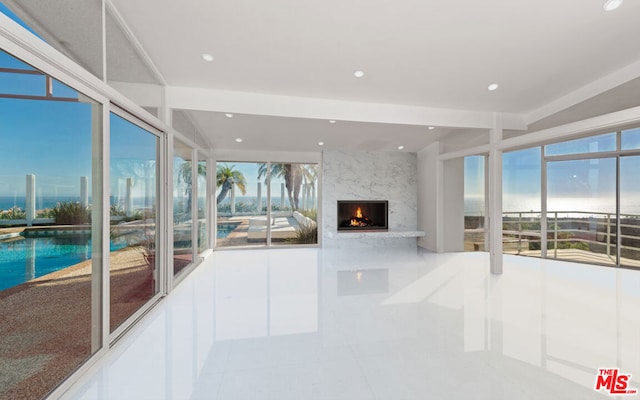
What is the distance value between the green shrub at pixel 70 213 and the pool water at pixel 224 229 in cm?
458

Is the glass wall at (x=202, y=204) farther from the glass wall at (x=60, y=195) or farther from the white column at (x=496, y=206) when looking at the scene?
the white column at (x=496, y=206)

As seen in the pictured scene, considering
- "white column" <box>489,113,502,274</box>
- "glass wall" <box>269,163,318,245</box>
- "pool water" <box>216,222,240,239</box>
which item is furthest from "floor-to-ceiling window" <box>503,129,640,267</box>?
"pool water" <box>216,222,240,239</box>

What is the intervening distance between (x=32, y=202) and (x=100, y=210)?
52cm

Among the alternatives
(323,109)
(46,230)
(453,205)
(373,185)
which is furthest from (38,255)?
(453,205)

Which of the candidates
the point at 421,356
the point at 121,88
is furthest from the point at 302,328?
the point at 121,88

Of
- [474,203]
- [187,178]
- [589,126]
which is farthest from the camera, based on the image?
[474,203]

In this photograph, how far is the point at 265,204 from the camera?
678 centimetres

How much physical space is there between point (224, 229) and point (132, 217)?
3.76 meters

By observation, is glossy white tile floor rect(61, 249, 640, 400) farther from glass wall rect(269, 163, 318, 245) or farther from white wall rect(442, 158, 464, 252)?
glass wall rect(269, 163, 318, 245)

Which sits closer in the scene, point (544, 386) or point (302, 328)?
point (544, 386)

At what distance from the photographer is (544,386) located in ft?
5.83

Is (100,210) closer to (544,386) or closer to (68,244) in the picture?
(68,244)

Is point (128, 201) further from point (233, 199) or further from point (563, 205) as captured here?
point (563, 205)

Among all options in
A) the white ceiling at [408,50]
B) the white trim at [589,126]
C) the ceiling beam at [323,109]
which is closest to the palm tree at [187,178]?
the white ceiling at [408,50]
